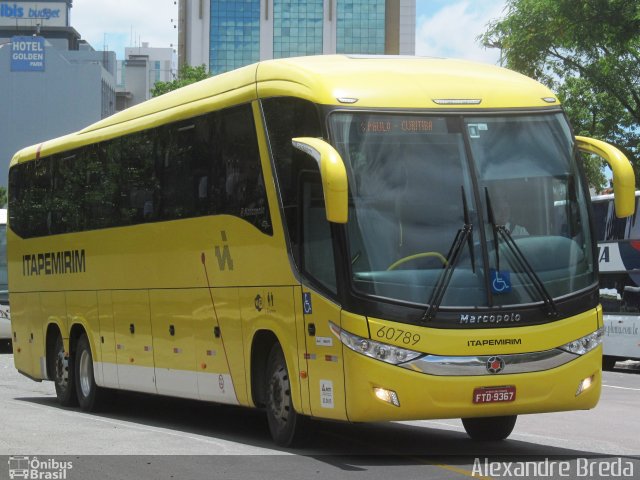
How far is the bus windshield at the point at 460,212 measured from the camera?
424 inches

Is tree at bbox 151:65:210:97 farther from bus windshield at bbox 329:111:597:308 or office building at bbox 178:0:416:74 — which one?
office building at bbox 178:0:416:74

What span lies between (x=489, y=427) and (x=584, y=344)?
1799mm

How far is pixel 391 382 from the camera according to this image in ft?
34.7

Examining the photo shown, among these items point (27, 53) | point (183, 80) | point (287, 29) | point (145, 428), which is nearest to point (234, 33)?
point (287, 29)

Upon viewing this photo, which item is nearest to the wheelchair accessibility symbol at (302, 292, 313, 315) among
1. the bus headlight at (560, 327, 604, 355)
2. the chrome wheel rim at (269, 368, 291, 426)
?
the chrome wheel rim at (269, 368, 291, 426)

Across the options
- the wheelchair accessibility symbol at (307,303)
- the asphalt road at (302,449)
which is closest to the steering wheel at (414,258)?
the wheelchair accessibility symbol at (307,303)

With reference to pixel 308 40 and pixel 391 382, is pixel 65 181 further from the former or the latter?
pixel 308 40

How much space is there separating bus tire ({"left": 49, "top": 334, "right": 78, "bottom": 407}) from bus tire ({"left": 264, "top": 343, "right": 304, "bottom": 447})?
6688 millimetres

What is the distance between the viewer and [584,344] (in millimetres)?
11203

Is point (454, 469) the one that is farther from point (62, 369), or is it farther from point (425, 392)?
point (62, 369)

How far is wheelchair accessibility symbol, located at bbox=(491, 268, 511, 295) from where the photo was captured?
35.5 ft

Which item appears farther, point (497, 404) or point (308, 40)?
point (308, 40)

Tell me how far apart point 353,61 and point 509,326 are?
9.88ft

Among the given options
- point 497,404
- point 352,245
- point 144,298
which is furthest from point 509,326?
point 144,298
